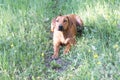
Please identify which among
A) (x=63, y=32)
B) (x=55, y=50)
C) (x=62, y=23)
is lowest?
(x=55, y=50)

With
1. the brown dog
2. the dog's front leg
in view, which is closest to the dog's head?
the brown dog

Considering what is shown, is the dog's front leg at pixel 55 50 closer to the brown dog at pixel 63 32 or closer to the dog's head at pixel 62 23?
the brown dog at pixel 63 32

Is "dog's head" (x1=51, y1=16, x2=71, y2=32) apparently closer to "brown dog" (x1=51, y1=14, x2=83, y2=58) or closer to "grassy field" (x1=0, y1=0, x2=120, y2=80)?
"brown dog" (x1=51, y1=14, x2=83, y2=58)

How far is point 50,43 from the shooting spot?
6.65 metres

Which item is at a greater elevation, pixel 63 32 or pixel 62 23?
pixel 62 23

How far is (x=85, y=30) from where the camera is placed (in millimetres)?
6582

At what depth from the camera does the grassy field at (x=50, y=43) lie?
211 inches

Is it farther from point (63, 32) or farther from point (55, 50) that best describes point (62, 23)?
point (55, 50)

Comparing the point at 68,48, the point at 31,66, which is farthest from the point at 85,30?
the point at 31,66

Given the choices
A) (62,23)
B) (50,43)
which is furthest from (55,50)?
(62,23)

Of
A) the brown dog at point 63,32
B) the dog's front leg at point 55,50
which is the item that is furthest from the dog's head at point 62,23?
the dog's front leg at point 55,50

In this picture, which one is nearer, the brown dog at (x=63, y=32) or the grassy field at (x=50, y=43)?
the grassy field at (x=50, y=43)

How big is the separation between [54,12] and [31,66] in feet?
8.59

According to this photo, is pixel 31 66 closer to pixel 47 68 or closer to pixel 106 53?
pixel 47 68
